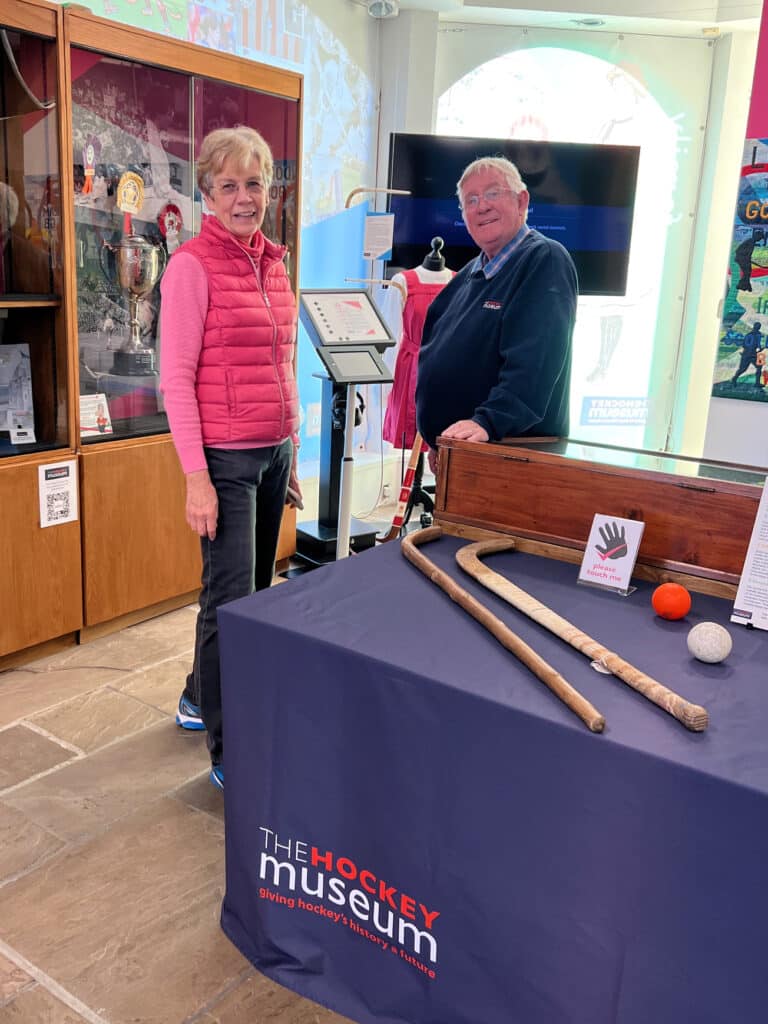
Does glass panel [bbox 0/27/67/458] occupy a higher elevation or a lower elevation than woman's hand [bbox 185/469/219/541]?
higher

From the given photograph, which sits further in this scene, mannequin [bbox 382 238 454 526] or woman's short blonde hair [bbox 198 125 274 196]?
mannequin [bbox 382 238 454 526]

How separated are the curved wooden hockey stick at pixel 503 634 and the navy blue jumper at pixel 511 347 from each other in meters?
0.40

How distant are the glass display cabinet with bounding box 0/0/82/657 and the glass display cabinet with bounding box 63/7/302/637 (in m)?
0.07

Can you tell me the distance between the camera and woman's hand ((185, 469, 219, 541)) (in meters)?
2.15

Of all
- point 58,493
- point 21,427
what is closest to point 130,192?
point 21,427

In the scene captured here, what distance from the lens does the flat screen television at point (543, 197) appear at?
4.53 meters

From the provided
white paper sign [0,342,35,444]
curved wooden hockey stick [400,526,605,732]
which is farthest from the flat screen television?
curved wooden hockey stick [400,526,605,732]

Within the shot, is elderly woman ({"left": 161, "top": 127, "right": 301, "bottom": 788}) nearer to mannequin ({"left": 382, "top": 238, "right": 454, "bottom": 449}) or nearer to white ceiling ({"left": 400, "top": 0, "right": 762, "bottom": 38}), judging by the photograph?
mannequin ({"left": 382, "top": 238, "right": 454, "bottom": 449})

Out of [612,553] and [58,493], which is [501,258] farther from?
[58,493]

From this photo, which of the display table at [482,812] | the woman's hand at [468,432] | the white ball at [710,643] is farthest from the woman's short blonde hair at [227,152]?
the white ball at [710,643]

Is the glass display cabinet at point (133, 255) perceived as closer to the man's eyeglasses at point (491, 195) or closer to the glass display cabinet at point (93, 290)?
the glass display cabinet at point (93, 290)

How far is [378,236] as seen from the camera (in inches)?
158

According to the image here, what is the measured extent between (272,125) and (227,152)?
1.63 m

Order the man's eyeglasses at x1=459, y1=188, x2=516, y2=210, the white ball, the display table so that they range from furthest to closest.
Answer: the man's eyeglasses at x1=459, y1=188, x2=516, y2=210, the white ball, the display table
